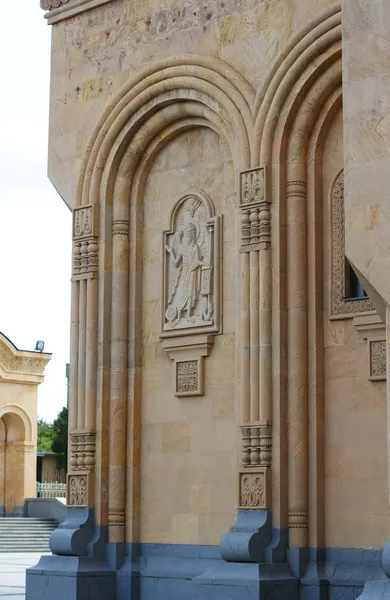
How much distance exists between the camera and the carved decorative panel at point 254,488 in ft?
43.0

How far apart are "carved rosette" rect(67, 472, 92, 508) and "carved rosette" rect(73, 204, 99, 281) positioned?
2.45 metres

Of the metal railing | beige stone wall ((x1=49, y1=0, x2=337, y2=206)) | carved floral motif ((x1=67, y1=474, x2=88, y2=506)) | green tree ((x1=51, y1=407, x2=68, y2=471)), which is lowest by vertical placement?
the metal railing

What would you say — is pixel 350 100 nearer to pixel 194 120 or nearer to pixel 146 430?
pixel 194 120

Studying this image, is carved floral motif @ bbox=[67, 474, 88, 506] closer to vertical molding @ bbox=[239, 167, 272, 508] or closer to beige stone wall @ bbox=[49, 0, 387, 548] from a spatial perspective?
beige stone wall @ bbox=[49, 0, 387, 548]

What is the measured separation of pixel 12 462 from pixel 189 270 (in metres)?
22.0

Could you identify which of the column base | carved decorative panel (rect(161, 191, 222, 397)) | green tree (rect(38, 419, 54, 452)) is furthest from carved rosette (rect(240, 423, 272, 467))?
green tree (rect(38, 419, 54, 452))

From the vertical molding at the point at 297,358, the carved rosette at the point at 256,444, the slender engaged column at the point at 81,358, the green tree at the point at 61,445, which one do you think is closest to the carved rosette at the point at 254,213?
the vertical molding at the point at 297,358

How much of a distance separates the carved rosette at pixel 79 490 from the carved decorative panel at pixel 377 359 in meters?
4.03

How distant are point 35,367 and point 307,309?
23.6 m

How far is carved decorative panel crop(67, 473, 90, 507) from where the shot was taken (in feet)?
49.0

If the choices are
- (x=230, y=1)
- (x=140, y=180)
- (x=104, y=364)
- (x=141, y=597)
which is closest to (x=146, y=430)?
(x=104, y=364)

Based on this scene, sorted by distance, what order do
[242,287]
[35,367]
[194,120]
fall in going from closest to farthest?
[242,287], [194,120], [35,367]

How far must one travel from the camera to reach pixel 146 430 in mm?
14961

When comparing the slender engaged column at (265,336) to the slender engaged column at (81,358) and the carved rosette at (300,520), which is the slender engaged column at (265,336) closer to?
the carved rosette at (300,520)
